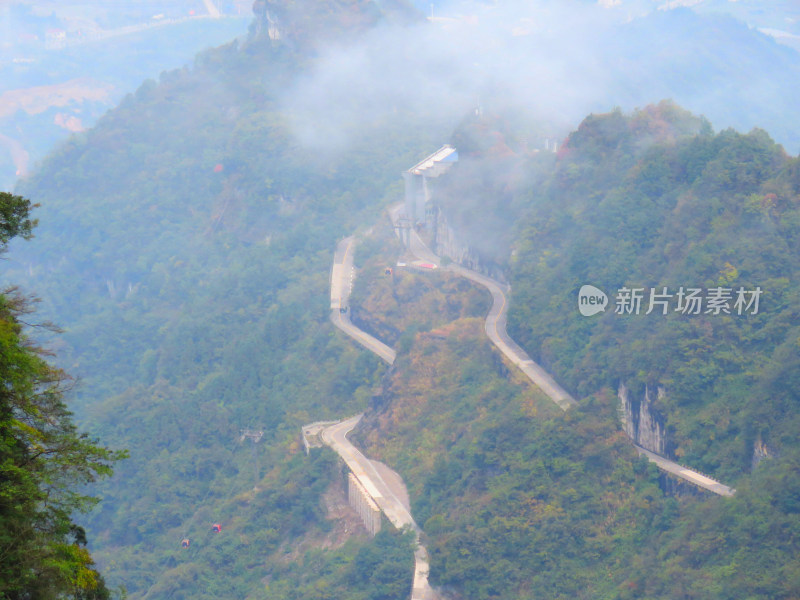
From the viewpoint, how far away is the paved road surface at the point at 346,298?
5384 cm

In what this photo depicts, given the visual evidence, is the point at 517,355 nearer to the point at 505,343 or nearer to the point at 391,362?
the point at 505,343

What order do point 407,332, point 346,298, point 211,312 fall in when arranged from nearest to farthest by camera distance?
point 407,332
point 346,298
point 211,312

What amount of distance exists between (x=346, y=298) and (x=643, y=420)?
2705cm

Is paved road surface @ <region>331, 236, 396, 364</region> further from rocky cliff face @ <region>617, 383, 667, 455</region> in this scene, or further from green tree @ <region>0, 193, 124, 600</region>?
green tree @ <region>0, 193, 124, 600</region>

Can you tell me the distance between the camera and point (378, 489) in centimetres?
4178

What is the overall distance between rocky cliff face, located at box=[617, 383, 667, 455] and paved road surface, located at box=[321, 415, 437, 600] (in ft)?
28.0

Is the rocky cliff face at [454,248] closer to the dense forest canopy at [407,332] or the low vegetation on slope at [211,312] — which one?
the dense forest canopy at [407,332]

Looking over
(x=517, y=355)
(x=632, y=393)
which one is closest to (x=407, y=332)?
(x=517, y=355)

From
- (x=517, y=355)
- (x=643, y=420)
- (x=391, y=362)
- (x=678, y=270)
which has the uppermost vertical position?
(x=678, y=270)

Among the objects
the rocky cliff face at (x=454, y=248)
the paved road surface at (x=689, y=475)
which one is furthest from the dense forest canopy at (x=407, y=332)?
the rocky cliff face at (x=454, y=248)

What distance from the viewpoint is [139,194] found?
83188 millimetres

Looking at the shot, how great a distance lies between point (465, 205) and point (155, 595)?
26111mm

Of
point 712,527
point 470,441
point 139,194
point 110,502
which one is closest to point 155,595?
point 110,502

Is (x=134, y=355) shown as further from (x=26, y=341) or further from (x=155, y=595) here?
(x=26, y=341)
